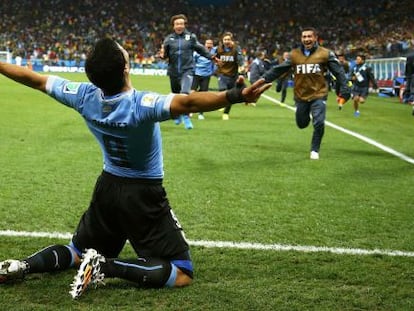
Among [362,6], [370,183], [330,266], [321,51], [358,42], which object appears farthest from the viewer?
[362,6]

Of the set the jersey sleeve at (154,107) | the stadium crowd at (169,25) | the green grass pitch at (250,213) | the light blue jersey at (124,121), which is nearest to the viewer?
the jersey sleeve at (154,107)

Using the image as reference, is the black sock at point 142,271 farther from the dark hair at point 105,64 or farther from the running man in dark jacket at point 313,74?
the running man in dark jacket at point 313,74

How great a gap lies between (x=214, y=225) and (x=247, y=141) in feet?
21.4

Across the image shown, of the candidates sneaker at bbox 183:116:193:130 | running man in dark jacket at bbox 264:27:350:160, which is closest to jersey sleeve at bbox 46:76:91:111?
running man in dark jacket at bbox 264:27:350:160

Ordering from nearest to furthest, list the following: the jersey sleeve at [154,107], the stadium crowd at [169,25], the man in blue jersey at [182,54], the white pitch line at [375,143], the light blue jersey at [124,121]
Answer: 1. the jersey sleeve at [154,107]
2. the light blue jersey at [124,121]
3. the white pitch line at [375,143]
4. the man in blue jersey at [182,54]
5. the stadium crowd at [169,25]

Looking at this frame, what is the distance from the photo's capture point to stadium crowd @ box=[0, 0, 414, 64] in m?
54.4

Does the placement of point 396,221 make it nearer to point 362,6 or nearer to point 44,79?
point 44,79

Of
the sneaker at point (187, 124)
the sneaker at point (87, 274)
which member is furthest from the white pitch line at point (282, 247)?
the sneaker at point (187, 124)

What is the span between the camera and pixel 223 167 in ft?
29.2

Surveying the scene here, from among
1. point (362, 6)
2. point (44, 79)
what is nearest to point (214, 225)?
point (44, 79)

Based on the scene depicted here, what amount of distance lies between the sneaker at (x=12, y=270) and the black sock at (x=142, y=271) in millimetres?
531

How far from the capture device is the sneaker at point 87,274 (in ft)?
12.1

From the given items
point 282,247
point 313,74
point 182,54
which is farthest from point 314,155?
point 282,247

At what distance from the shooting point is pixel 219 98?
349 cm
